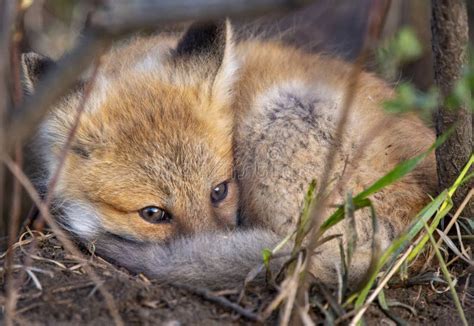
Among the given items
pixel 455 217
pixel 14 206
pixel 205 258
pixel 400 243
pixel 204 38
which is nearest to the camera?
pixel 14 206

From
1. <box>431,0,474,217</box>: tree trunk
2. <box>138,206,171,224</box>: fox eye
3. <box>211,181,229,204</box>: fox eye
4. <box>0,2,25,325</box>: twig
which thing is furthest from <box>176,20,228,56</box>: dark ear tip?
<box>431,0,474,217</box>: tree trunk

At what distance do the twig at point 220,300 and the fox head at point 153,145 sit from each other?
23.3 inches

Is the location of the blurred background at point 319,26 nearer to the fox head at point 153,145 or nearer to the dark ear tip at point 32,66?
the fox head at point 153,145

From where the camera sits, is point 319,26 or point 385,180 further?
point 319,26

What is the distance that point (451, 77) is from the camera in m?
2.61

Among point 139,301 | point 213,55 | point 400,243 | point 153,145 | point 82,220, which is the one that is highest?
point 213,55

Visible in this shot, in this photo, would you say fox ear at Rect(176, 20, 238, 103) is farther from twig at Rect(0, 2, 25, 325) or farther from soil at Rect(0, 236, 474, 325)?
soil at Rect(0, 236, 474, 325)

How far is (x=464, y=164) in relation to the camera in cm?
278

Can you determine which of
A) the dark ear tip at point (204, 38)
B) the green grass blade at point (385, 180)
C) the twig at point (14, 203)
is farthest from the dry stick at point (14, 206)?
the green grass blade at point (385, 180)

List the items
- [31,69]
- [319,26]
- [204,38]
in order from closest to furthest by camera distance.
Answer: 1. [31,69]
2. [204,38]
3. [319,26]

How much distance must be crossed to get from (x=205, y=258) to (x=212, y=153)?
0.74m

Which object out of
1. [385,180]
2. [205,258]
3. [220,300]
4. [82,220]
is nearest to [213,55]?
[82,220]

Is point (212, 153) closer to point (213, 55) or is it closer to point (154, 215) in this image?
point (154, 215)

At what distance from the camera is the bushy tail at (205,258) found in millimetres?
2518
